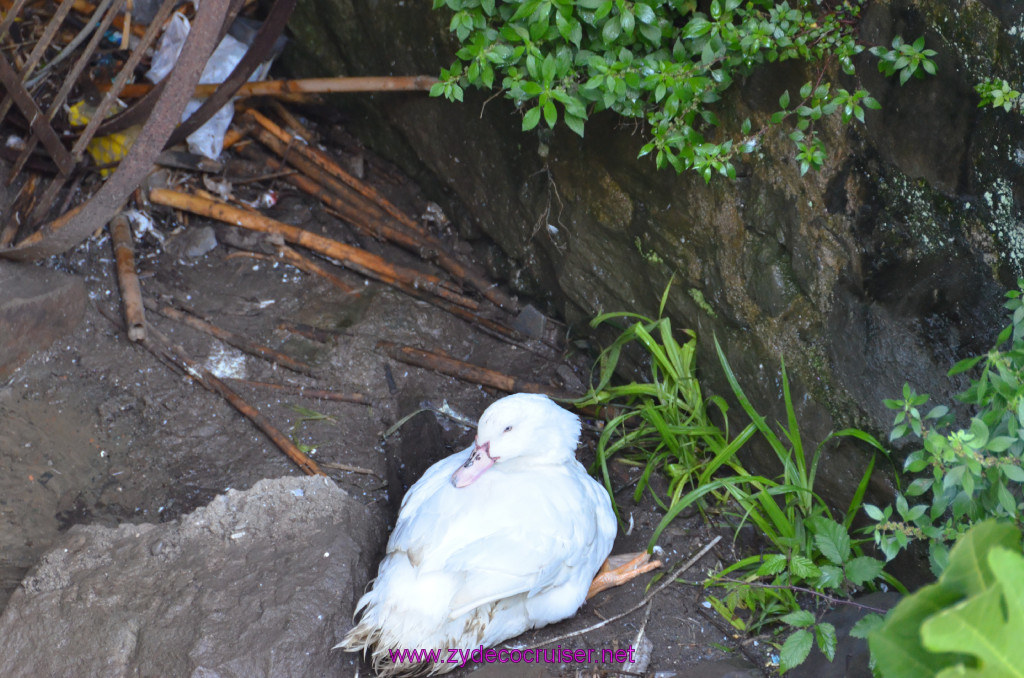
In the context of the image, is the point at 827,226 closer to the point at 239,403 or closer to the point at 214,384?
the point at 239,403

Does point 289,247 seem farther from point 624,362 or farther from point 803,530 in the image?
point 803,530

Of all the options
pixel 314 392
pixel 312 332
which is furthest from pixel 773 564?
pixel 312 332

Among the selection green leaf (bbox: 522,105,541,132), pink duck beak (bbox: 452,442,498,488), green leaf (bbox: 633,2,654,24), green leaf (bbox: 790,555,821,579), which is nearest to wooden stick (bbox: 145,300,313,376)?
pink duck beak (bbox: 452,442,498,488)

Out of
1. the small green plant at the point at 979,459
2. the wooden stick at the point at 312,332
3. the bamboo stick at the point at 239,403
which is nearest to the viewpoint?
the small green plant at the point at 979,459

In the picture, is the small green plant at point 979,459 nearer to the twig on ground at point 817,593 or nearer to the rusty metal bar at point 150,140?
the twig on ground at point 817,593

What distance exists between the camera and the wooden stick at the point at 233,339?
3.46 metres

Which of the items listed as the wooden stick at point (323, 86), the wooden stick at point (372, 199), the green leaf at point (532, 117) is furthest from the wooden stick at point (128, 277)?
the green leaf at point (532, 117)

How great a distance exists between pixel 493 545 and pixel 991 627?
150 centimetres

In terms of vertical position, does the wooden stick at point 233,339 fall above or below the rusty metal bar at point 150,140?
below

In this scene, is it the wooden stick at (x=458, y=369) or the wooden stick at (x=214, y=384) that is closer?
the wooden stick at (x=214, y=384)

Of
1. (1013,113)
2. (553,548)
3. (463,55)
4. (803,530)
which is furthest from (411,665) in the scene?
(1013,113)

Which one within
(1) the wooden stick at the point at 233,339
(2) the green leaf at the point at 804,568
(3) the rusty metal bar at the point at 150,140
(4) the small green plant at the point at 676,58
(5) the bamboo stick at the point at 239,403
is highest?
(4) the small green plant at the point at 676,58

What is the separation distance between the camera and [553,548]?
94.8 inches

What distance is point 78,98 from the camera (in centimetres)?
402
